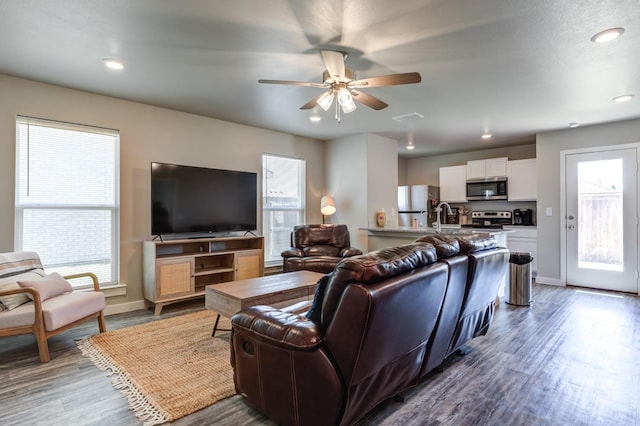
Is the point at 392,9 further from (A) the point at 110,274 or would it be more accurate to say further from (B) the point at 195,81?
(A) the point at 110,274

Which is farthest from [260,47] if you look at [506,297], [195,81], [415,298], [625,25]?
[506,297]

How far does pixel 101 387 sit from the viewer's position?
7.75ft

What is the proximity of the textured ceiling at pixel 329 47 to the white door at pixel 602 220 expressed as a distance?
3.09ft

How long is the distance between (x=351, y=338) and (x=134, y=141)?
155 inches

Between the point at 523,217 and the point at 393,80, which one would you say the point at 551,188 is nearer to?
the point at 523,217

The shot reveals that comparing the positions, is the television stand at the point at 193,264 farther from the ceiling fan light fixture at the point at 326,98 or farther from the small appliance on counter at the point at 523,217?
the small appliance on counter at the point at 523,217

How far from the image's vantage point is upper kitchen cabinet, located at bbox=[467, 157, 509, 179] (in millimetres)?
6537

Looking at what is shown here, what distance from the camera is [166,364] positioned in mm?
2688

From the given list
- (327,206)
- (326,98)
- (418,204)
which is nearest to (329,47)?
(326,98)

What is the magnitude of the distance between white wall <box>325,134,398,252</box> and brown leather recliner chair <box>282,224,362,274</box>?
1.49 ft

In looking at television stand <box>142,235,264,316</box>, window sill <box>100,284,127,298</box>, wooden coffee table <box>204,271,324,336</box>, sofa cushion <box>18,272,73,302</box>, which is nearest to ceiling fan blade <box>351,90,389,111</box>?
wooden coffee table <box>204,271,324,336</box>

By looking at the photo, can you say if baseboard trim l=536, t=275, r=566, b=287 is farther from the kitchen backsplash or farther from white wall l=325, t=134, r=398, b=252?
white wall l=325, t=134, r=398, b=252

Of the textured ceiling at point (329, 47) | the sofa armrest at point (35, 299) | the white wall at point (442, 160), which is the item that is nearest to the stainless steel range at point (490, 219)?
the white wall at point (442, 160)

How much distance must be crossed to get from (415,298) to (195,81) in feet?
10.2
